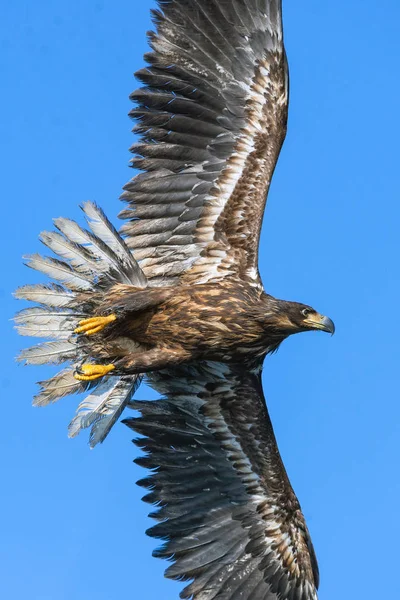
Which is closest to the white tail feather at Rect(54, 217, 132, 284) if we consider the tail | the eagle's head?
the tail

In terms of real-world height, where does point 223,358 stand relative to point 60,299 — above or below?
below

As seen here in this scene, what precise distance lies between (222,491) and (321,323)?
187 centimetres

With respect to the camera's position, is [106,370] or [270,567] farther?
[270,567]

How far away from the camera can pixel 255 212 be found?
9523 mm

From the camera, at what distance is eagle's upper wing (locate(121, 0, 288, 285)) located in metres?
9.42

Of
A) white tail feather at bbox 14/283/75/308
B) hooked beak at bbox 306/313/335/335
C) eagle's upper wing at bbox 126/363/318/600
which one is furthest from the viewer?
eagle's upper wing at bbox 126/363/318/600

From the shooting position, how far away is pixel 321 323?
9.16 m

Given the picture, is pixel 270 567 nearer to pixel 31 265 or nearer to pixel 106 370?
pixel 106 370

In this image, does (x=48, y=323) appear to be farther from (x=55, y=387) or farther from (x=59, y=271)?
Result: (x=55, y=387)

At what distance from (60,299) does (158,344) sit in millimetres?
831

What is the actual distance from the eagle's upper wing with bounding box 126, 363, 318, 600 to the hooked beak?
81 centimetres

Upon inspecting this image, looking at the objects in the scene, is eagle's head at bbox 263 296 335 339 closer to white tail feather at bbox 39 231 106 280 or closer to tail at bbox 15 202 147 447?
tail at bbox 15 202 147 447

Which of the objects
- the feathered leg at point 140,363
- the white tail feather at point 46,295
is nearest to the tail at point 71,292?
the white tail feather at point 46,295

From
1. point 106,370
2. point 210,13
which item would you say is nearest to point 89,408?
point 106,370
